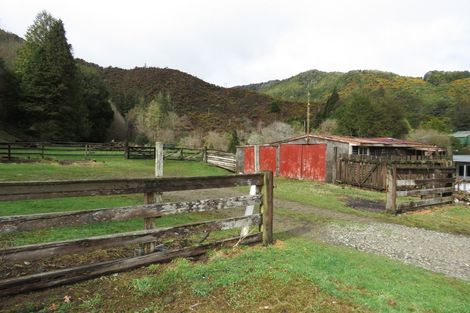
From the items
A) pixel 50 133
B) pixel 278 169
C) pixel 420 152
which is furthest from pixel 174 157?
pixel 420 152

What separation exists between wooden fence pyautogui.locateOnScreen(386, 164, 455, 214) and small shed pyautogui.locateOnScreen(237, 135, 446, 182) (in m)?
7.57

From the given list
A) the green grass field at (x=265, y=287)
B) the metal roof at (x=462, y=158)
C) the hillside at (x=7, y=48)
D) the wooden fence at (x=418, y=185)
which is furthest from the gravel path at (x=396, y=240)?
the hillside at (x=7, y=48)

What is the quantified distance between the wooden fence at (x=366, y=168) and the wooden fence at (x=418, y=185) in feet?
11.6

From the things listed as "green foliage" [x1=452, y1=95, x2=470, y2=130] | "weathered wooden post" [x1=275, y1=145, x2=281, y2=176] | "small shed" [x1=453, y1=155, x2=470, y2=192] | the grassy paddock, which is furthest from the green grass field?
"green foliage" [x1=452, y1=95, x2=470, y2=130]

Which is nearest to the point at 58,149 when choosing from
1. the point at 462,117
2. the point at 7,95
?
the point at 7,95

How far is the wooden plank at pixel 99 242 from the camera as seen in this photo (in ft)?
11.4

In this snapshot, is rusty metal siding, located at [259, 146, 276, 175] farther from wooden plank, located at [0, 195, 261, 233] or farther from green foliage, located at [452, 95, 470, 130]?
green foliage, located at [452, 95, 470, 130]

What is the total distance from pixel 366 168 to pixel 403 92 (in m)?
65.3

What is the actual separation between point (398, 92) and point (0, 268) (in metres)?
81.5

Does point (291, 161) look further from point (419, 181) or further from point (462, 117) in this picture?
point (462, 117)

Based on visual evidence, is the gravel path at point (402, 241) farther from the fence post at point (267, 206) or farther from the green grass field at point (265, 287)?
the fence post at point (267, 206)

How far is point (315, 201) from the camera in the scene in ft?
41.1

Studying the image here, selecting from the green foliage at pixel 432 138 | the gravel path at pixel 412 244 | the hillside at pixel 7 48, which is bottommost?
the gravel path at pixel 412 244

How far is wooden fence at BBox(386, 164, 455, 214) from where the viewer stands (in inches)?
406
